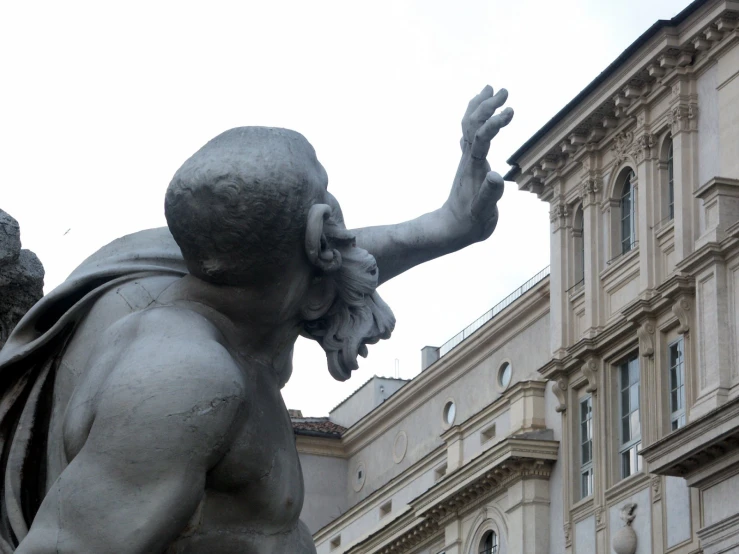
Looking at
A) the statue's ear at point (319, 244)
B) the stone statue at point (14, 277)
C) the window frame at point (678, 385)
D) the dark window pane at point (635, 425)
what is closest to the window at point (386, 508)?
the dark window pane at point (635, 425)

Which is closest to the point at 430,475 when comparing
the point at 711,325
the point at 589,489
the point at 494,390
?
the point at 494,390

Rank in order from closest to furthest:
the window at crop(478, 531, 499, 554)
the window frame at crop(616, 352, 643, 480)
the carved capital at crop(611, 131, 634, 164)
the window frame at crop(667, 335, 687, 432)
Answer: the window frame at crop(667, 335, 687, 432), the window frame at crop(616, 352, 643, 480), the carved capital at crop(611, 131, 634, 164), the window at crop(478, 531, 499, 554)

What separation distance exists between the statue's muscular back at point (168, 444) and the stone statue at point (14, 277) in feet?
1.38

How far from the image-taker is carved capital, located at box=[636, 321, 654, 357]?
33562mm

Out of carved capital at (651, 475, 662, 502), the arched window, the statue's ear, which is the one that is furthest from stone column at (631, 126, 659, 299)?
the statue's ear

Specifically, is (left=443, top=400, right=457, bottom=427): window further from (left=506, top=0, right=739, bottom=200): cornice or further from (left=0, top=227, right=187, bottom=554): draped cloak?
(left=0, top=227, right=187, bottom=554): draped cloak

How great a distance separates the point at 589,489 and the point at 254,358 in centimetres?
3338

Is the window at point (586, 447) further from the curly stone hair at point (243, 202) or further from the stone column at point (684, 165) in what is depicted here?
the curly stone hair at point (243, 202)

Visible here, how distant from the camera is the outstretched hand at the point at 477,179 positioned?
9.93 ft

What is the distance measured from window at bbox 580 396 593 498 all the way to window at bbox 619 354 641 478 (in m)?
1.11

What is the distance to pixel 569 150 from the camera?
122ft

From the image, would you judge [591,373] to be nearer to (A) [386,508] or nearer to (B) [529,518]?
(B) [529,518]

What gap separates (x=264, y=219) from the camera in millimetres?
2666

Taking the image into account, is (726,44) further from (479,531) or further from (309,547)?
(309,547)
